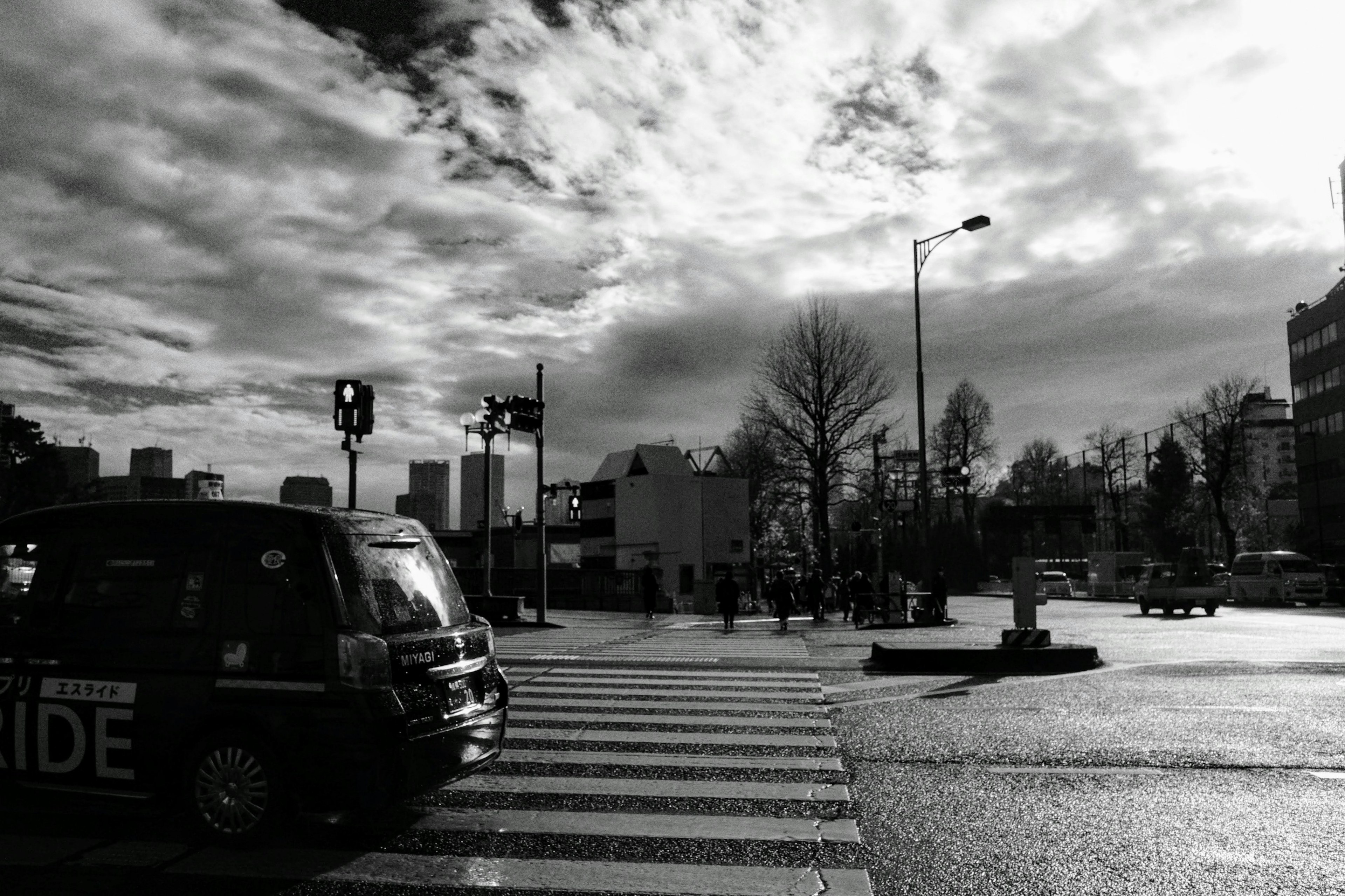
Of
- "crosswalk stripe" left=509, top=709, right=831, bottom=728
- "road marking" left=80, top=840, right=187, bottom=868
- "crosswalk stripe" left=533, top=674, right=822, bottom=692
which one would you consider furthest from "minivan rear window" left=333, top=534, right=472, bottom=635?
"crosswalk stripe" left=533, top=674, right=822, bottom=692

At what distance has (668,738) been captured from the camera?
879 cm

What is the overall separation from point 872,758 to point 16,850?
225 inches

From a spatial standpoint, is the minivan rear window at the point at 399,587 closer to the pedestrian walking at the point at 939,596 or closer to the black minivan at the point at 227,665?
the black minivan at the point at 227,665

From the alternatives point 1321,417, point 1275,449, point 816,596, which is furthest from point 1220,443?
point 1275,449

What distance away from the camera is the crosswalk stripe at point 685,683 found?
12.7 meters

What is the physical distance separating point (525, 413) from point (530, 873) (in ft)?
75.8

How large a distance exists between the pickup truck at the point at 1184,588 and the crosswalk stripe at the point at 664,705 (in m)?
26.9

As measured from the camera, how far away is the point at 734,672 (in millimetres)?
14594

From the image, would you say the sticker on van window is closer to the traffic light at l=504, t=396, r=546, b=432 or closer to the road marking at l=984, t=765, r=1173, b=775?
the road marking at l=984, t=765, r=1173, b=775

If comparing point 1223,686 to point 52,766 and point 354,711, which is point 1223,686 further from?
point 52,766

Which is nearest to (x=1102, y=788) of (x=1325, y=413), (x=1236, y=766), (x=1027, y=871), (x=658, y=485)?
(x=1236, y=766)

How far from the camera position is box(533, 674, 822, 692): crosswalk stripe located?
41.8 ft

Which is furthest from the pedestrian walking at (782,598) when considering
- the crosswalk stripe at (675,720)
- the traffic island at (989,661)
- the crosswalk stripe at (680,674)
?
the crosswalk stripe at (675,720)

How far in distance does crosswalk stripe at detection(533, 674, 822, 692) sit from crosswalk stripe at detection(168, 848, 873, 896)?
24.3ft
